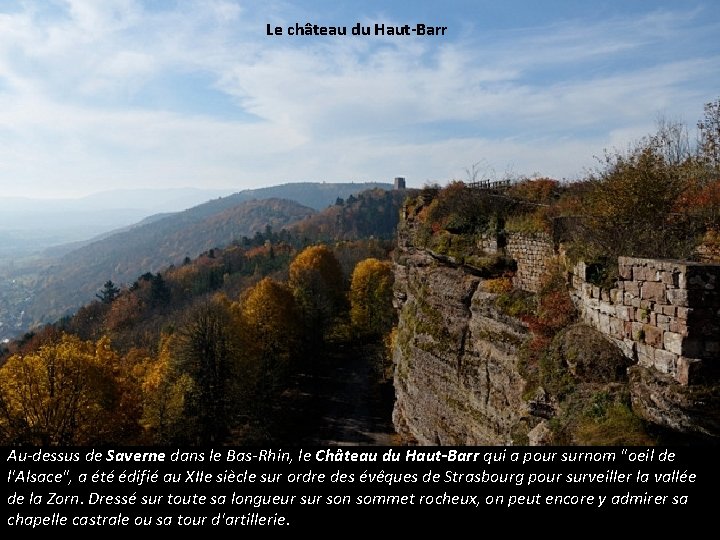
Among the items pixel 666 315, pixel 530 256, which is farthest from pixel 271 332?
pixel 666 315

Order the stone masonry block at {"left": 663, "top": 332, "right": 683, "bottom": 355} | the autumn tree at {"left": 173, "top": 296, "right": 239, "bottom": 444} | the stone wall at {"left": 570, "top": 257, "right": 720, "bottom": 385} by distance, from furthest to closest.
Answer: the autumn tree at {"left": 173, "top": 296, "right": 239, "bottom": 444}
the stone masonry block at {"left": 663, "top": 332, "right": 683, "bottom": 355}
the stone wall at {"left": 570, "top": 257, "right": 720, "bottom": 385}

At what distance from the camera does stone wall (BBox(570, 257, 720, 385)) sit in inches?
300

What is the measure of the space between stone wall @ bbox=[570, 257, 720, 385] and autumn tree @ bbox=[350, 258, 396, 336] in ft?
119

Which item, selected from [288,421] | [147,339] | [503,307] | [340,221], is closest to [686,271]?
[503,307]

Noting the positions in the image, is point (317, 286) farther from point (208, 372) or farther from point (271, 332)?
point (208, 372)

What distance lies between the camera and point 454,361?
17969 millimetres

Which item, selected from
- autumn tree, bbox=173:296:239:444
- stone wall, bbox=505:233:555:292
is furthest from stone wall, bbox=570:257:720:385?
autumn tree, bbox=173:296:239:444

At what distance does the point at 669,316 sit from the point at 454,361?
34.0 feet

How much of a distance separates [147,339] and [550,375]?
2231 inches

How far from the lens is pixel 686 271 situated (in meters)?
7.67

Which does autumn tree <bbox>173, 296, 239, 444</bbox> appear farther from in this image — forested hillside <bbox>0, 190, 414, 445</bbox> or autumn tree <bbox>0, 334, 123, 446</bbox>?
autumn tree <bbox>0, 334, 123, 446</bbox>

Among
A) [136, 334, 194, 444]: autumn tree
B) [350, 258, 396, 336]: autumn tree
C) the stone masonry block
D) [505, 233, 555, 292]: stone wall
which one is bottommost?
[136, 334, 194, 444]: autumn tree

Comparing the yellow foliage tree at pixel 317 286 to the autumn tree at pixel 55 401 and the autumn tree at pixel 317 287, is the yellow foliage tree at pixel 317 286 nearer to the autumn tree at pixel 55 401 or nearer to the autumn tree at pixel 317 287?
the autumn tree at pixel 317 287

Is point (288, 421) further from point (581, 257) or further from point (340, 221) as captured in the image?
point (340, 221)
